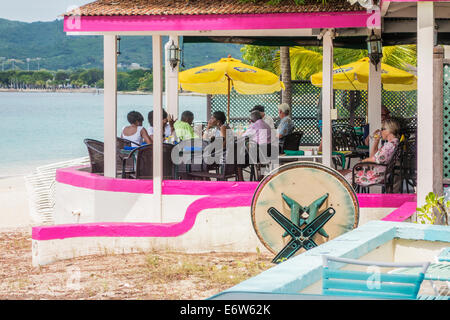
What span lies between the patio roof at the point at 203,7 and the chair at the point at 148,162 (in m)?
1.61

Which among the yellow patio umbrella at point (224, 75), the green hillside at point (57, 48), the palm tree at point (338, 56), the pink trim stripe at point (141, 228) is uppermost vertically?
the green hillside at point (57, 48)

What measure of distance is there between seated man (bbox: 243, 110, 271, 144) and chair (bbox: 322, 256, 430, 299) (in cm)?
620

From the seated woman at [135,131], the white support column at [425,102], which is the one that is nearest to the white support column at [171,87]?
the seated woman at [135,131]

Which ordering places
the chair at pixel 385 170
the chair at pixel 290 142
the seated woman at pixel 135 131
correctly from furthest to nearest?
the chair at pixel 290 142 < the seated woman at pixel 135 131 < the chair at pixel 385 170

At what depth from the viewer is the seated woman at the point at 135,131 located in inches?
397

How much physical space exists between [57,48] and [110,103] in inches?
4163

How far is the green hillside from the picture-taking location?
105938 millimetres

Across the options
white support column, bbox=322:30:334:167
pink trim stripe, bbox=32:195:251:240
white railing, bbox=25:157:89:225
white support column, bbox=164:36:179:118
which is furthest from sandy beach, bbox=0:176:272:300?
white support column, bbox=164:36:179:118

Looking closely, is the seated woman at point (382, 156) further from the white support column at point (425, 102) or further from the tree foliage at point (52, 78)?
the tree foliage at point (52, 78)

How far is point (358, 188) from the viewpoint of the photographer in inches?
354

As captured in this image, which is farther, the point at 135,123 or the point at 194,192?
the point at 135,123
